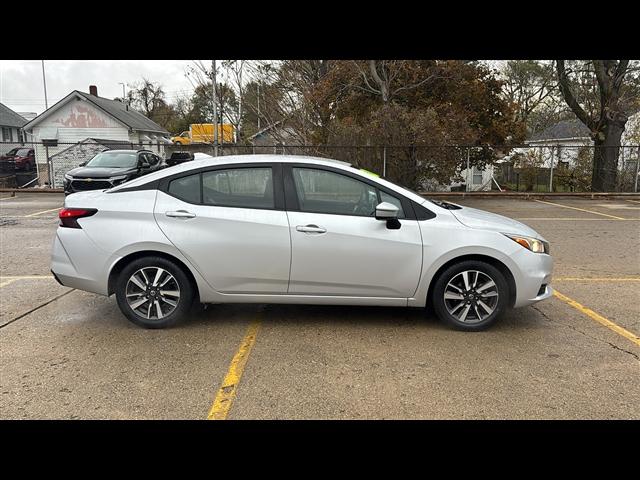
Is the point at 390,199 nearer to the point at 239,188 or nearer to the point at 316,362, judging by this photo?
the point at 239,188

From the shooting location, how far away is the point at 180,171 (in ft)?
14.9

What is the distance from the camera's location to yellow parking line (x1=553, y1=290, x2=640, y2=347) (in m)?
4.36

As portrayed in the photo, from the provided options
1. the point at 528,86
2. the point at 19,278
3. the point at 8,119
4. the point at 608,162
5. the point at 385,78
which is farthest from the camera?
the point at 8,119

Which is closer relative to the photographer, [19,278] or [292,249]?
[292,249]

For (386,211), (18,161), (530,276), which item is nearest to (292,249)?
(386,211)

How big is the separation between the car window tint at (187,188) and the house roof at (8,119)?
154ft

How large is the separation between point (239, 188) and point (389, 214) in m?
1.47

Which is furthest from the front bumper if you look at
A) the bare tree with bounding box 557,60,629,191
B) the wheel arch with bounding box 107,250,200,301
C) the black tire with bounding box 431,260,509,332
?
the bare tree with bounding box 557,60,629,191

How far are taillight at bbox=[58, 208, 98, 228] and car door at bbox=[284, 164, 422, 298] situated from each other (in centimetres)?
191

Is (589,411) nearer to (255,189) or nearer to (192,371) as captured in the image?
(192,371)

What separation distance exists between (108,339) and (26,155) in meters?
32.5

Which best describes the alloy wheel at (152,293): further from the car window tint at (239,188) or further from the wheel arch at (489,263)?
the wheel arch at (489,263)

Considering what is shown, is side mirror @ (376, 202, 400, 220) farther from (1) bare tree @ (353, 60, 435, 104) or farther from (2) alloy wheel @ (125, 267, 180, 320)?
(1) bare tree @ (353, 60, 435, 104)

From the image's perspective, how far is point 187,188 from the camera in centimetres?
449
